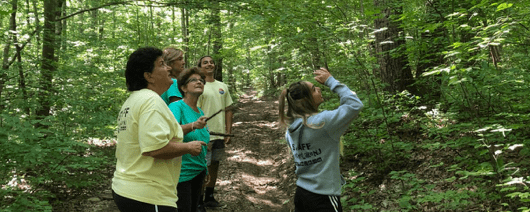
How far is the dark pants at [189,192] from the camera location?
3275mm

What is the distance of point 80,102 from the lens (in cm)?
645

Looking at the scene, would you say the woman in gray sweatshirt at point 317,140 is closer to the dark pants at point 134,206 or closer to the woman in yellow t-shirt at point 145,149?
the woman in yellow t-shirt at point 145,149

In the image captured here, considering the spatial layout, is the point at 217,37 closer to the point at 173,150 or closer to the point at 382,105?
the point at 382,105

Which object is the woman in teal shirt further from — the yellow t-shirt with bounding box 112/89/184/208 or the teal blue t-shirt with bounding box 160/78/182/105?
the yellow t-shirt with bounding box 112/89/184/208

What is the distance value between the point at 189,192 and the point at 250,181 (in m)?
3.97

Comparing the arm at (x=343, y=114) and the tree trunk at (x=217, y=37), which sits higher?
the tree trunk at (x=217, y=37)

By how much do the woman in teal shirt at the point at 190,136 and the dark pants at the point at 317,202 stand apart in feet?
3.70

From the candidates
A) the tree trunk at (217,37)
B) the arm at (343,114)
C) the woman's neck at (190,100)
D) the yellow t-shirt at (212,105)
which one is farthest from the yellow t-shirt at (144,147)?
the tree trunk at (217,37)

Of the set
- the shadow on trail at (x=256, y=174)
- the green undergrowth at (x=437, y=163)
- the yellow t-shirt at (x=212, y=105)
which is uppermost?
the yellow t-shirt at (x=212, y=105)

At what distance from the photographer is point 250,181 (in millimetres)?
7305

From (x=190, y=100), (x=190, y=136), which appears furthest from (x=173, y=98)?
(x=190, y=136)

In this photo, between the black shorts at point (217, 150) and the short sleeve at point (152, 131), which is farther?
the black shorts at point (217, 150)

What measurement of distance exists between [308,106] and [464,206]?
2.71m

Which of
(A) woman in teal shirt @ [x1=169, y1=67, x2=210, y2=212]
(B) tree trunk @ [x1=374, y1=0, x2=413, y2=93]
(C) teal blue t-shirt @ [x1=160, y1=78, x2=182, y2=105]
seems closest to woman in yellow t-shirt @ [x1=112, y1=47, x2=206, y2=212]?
(A) woman in teal shirt @ [x1=169, y1=67, x2=210, y2=212]
